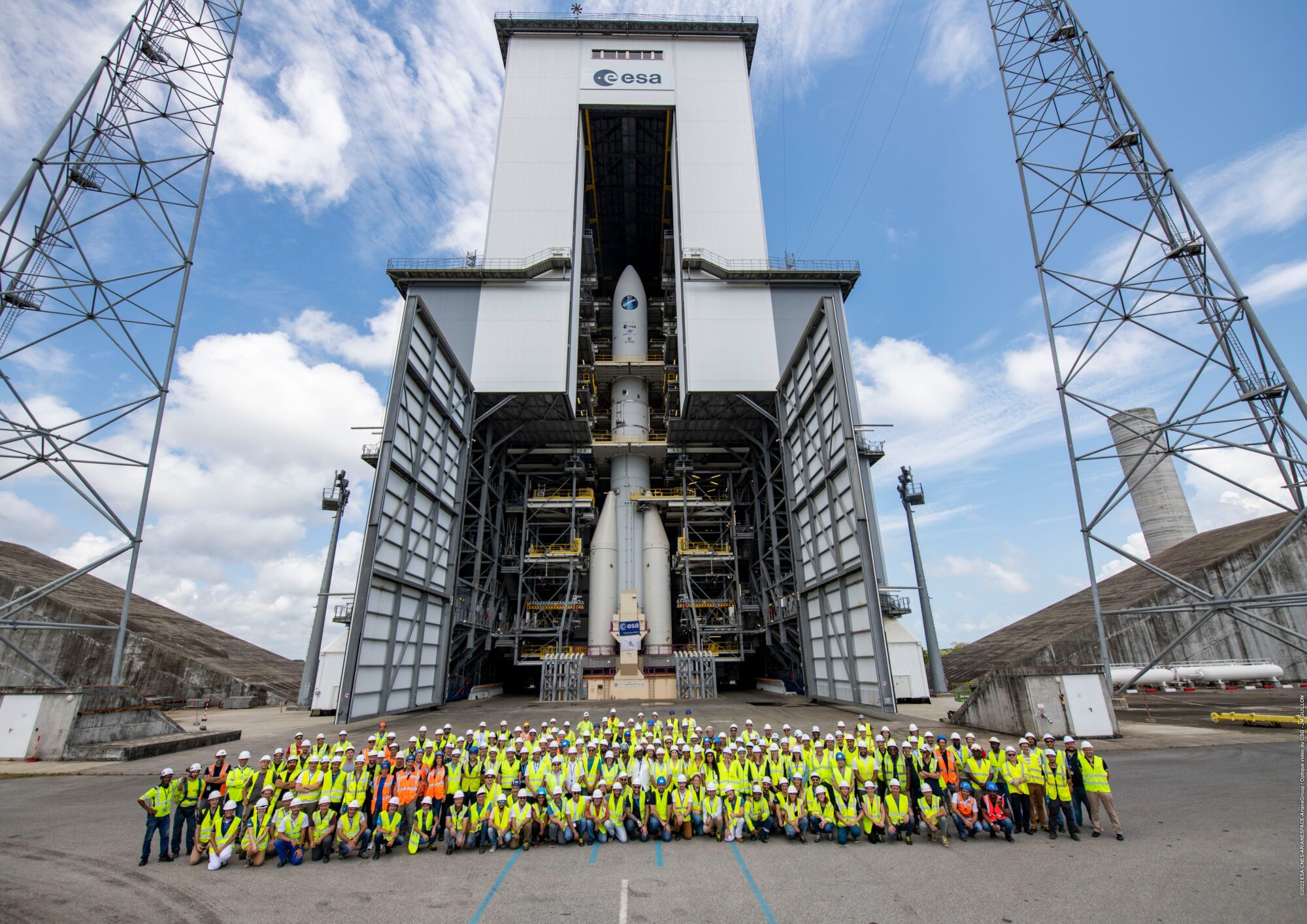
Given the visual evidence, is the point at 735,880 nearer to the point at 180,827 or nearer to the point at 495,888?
the point at 495,888

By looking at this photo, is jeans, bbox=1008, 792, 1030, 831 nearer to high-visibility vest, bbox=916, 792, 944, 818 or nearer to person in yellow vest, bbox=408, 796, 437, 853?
high-visibility vest, bbox=916, 792, 944, 818

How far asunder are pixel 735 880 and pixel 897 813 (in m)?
Answer: 2.64

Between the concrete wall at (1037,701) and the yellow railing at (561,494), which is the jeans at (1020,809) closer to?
the concrete wall at (1037,701)

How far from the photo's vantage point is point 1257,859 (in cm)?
663

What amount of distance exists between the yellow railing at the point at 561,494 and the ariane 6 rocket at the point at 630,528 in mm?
1238

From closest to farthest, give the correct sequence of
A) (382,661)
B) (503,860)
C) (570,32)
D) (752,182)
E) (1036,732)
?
(503,860) < (1036,732) < (382,661) < (752,182) < (570,32)

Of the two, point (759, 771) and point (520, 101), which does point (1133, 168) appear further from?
point (520, 101)

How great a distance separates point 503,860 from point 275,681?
35.9m

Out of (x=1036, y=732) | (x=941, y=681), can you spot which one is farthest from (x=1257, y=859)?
(x=941, y=681)

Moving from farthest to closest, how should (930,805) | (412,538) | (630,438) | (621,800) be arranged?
(630,438) → (412,538) → (621,800) → (930,805)

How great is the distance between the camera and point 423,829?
7980 mm

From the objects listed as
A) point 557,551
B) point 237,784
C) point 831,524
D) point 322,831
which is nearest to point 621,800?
point 322,831

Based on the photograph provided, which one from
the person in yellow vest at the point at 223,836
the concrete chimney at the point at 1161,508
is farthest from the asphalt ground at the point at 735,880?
the concrete chimney at the point at 1161,508

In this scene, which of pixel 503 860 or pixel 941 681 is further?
pixel 941 681
